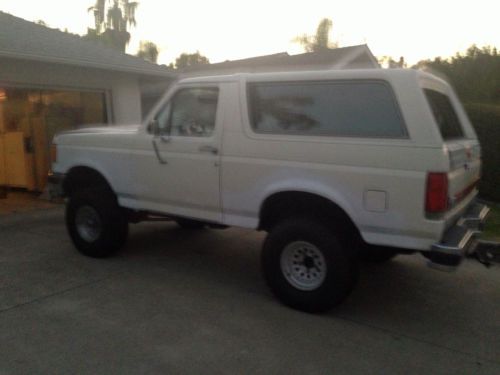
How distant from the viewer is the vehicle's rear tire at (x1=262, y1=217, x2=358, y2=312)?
4.09 meters

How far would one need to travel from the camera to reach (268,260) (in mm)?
4434

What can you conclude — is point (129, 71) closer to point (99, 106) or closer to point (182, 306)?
point (99, 106)

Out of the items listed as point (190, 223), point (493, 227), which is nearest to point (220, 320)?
point (190, 223)

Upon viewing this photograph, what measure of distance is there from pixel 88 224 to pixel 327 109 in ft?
11.1

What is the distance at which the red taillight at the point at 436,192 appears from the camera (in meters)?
3.59

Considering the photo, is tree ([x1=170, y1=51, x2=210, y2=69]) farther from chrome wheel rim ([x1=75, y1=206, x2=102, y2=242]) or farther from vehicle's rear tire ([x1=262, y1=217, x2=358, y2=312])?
vehicle's rear tire ([x1=262, y1=217, x2=358, y2=312])

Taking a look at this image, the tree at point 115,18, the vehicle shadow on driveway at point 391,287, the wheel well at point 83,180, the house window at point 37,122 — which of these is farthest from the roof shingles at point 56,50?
the tree at point 115,18

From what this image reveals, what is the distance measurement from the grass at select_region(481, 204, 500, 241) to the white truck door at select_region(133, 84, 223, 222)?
4093mm

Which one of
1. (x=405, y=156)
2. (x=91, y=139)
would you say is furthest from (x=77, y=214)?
(x=405, y=156)

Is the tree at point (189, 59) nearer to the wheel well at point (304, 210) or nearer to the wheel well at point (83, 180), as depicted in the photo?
the wheel well at point (83, 180)

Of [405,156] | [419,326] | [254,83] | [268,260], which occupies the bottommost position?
[419,326]

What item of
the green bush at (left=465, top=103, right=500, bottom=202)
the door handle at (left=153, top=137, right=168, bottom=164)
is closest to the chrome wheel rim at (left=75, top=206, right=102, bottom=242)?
the door handle at (left=153, top=137, right=168, bottom=164)

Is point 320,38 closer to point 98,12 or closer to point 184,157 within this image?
point 98,12

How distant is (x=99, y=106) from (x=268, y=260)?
7904mm
